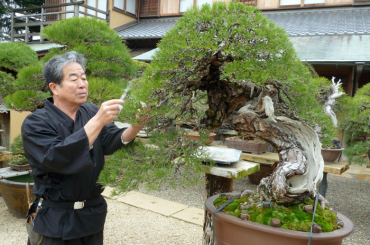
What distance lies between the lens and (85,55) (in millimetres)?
2816

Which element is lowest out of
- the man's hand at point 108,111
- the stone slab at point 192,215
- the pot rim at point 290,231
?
the stone slab at point 192,215

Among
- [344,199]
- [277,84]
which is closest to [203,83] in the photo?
[277,84]

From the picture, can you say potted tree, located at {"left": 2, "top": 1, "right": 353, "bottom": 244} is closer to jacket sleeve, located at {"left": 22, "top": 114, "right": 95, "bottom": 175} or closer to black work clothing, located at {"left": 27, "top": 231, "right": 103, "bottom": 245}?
jacket sleeve, located at {"left": 22, "top": 114, "right": 95, "bottom": 175}

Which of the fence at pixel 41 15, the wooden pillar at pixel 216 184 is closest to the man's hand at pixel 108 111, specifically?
the wooden pillar at pixel 216 184

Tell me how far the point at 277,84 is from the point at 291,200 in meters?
0.55

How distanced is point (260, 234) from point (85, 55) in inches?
90.0

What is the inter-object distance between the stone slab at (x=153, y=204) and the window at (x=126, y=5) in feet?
20.2

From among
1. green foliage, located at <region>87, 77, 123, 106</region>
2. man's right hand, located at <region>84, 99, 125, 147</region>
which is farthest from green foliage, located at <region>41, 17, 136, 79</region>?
man's right hand, located at <region>84, 99, 125, 147</region>

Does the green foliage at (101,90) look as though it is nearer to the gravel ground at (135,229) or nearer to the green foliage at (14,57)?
the gravel ground at (135,229)

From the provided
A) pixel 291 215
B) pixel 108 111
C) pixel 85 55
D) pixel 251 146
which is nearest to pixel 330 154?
pixel 251 146

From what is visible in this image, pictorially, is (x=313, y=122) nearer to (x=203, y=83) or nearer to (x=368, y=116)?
(x=203, y=83)

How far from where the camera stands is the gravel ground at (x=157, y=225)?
8.86 feet

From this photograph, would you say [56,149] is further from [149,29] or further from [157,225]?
[149,29]

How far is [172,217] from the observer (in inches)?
124
